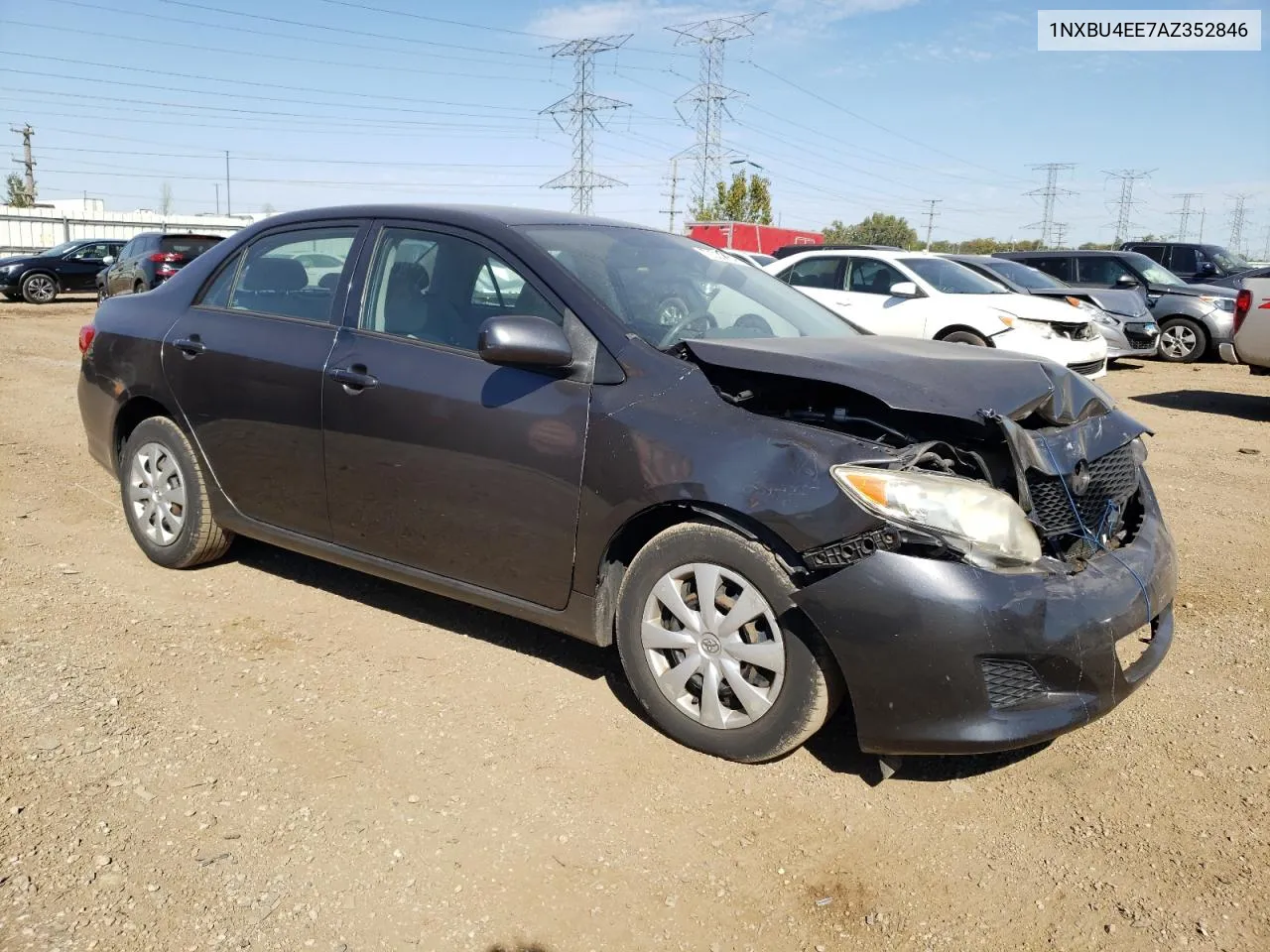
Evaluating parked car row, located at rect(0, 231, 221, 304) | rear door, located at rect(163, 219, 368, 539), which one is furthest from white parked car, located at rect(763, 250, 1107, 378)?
parked car row, located at rect(0, 231, 221, 304)

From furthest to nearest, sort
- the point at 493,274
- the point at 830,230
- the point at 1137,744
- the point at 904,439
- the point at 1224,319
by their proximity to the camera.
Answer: the point at 830,230, the point at 1224,319, the point at 493,274, the point at 1137,744, the point at 904,439

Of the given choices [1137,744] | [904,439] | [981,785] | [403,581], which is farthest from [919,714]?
[403,581]

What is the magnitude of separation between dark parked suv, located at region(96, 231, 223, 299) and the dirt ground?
15.7 metres

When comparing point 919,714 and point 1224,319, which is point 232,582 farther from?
point 1224,319

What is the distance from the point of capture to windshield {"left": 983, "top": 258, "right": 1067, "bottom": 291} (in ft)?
46.1

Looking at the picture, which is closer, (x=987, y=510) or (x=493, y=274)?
(x=987, y=510)

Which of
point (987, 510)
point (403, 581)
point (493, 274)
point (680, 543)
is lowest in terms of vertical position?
point (403, 581)

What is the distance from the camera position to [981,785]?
10.2 ft

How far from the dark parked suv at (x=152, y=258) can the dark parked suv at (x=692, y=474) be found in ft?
51.3

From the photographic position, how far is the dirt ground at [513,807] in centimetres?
246

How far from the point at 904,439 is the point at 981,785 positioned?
1.09 metres

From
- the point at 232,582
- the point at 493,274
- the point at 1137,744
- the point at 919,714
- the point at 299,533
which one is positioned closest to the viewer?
the point at 919,714

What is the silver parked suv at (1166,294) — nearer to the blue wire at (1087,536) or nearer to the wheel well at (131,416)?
the blue wire at (1087,536)

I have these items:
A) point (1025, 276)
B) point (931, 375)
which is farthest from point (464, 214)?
point (1025, 276)
